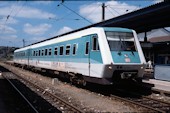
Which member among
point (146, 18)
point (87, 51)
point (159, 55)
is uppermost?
point (146, 18)

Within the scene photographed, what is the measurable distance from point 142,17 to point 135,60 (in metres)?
8.39

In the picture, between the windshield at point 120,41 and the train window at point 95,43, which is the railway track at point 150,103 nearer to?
the windshield at point 120,41

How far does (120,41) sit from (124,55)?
0.82m

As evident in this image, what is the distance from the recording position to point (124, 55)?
46.3ft

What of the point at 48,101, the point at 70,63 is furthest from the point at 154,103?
the point at 70,63

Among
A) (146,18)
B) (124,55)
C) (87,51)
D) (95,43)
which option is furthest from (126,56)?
(146,18)

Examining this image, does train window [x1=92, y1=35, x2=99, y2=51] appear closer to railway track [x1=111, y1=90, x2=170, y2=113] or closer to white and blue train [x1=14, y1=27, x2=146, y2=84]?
white and blue train [x1=14, y1=27, x2=146, y2=84]

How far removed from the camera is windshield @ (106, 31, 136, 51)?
14367 mm

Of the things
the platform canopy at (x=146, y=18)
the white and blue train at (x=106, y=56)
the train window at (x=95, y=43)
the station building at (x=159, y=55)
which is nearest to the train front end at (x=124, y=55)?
the white and blue train at (x=106, y=56)

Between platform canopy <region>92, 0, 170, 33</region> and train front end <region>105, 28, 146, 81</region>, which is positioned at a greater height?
platform canopy <region>92, 0, 170, 33</region>

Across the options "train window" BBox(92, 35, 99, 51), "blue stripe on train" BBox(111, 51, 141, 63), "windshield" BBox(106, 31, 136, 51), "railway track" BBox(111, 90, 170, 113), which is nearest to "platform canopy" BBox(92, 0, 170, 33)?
"windshield" BBox(106, 31, 136, 51)

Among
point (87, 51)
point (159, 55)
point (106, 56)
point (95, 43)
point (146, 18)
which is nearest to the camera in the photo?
point (106, 56)

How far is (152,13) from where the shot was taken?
20.5 m

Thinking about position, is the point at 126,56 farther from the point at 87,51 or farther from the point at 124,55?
the point at 87,51
